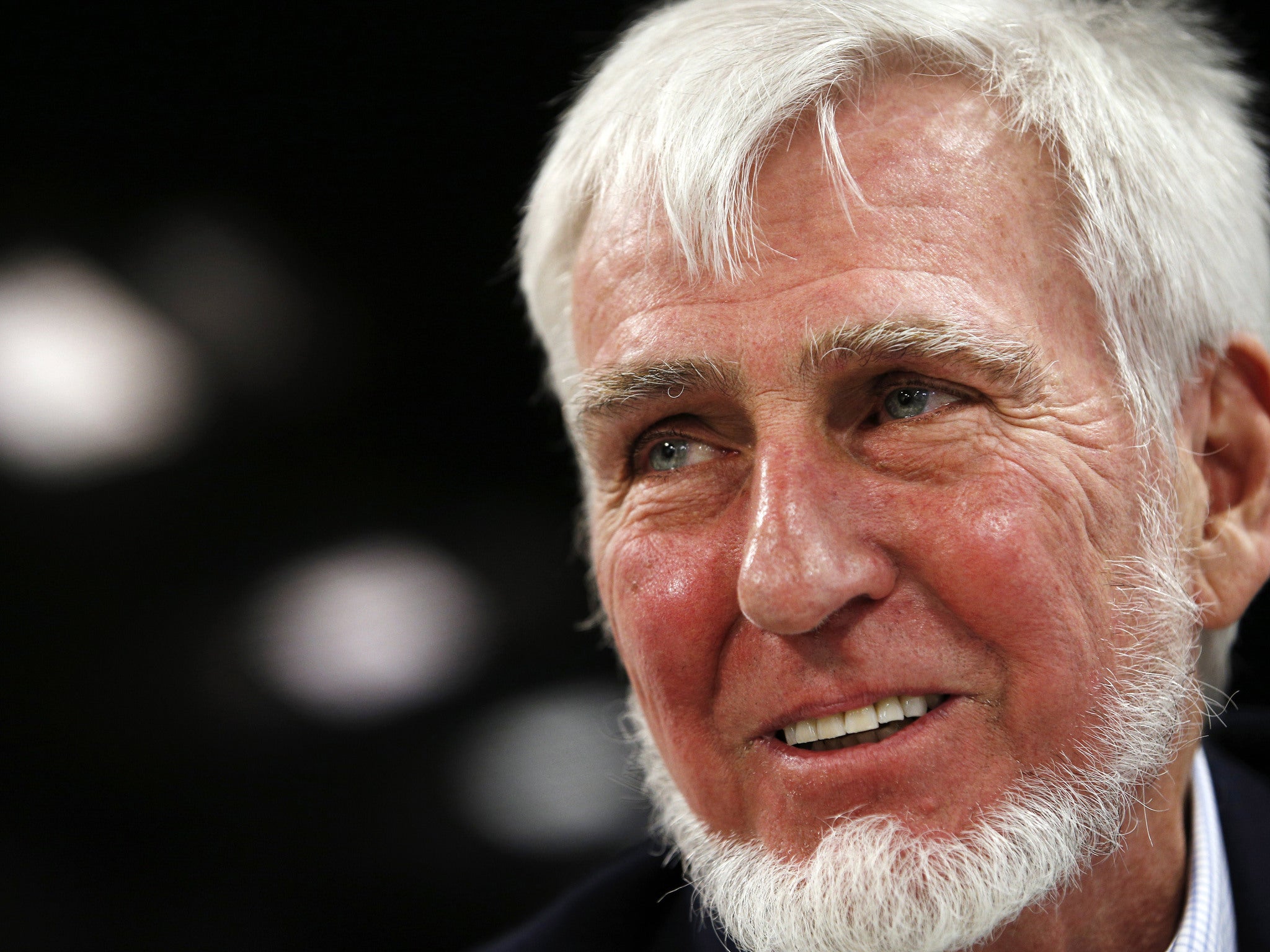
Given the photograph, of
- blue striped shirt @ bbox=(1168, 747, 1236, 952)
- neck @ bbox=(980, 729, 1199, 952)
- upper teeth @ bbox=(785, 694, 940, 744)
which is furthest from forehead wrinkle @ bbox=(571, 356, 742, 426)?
blue striped shirt @ bbox=(1168, 747, 1236, 952)

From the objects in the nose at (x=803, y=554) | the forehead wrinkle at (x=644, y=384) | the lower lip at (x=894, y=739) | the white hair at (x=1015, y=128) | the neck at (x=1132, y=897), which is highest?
the white hair at (x=1015, y=128)

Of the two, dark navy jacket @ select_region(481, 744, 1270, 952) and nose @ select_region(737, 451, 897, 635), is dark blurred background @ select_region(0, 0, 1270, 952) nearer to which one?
dark navy jacket @ select_region(481, 744, 1270, 952)

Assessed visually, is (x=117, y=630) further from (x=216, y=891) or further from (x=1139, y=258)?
(x=1139, y=258)

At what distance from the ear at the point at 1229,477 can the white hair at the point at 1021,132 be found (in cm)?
6

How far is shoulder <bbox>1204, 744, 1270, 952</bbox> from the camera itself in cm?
155

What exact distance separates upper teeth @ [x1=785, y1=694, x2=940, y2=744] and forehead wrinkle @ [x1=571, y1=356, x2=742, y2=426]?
0.45 m

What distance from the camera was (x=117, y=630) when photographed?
7.18ft

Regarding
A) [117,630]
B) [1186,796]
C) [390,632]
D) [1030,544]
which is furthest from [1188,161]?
[117,630]

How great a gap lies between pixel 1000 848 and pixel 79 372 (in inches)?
84.4

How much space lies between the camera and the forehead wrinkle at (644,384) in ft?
4.35

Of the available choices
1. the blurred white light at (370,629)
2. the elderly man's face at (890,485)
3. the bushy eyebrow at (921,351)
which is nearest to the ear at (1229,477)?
the elderly man's face at (890,485)

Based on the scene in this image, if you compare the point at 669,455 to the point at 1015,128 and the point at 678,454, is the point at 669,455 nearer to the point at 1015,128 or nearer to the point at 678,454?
the point at 678,454

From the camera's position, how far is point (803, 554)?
118cm

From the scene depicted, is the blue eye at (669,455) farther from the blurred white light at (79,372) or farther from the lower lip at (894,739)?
A: the blurred white light at (79,372)
